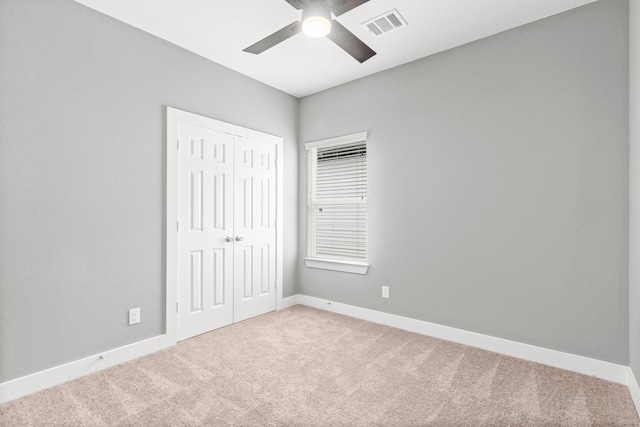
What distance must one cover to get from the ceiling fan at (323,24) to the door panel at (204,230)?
1.24m

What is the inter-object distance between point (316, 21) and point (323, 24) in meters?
0.05

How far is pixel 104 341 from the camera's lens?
2.43 meters

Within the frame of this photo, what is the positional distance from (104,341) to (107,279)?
48 centimetres

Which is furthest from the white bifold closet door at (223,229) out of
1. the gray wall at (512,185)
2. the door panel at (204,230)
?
the gray wall at (512,185)

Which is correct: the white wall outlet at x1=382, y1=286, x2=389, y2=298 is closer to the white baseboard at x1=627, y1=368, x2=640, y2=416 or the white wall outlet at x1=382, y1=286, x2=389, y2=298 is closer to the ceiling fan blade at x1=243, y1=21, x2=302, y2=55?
the white baseboard at x1=627, y1=368, x2=640, y2=416

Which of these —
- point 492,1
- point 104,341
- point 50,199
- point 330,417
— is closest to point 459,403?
point 330,417

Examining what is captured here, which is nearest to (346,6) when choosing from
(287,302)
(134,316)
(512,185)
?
(512,185)

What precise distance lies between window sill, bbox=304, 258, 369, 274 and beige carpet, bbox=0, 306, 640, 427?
2.98 feet

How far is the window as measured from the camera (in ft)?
12.0

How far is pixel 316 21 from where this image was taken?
1.92 metres

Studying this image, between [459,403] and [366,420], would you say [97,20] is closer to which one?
[366,420]

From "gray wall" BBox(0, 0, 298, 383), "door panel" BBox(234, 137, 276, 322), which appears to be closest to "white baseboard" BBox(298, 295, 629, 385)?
"door panel" BBox(234, 137, 276, 322)

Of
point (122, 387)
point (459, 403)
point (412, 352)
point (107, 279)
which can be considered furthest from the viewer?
point (412, 352)

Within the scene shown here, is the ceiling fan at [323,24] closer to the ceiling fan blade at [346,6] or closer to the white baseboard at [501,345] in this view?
the ceiling fan blade at [346,6]
